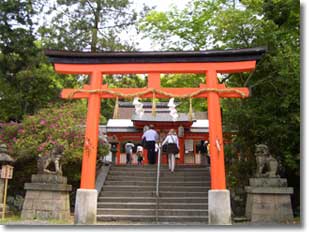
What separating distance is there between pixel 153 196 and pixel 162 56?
159 inches

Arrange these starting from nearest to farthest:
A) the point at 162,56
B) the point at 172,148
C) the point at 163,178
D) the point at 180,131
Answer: the point at 162,56 → the point at 163,178 → the point at 172,148 → the point at 180,131

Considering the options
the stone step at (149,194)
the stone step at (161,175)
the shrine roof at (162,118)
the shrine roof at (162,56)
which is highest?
the shrine roof at (162,56)

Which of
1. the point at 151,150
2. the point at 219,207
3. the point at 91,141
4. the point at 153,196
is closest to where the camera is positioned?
the point at 219,207

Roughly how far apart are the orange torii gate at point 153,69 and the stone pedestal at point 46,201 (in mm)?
1787

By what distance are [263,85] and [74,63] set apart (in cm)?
601

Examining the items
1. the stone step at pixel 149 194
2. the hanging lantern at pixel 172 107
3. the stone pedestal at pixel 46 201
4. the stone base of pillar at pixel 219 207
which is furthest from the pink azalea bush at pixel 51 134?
the stone base of pillar at pixel 219 207

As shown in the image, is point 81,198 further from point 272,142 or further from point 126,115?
point 126,115

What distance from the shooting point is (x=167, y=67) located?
970cm

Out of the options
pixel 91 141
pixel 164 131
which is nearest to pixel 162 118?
pixel 164 131

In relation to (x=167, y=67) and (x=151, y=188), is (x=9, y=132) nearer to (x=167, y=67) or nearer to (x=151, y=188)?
(x=151, y=188)

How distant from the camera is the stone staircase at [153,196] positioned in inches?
392

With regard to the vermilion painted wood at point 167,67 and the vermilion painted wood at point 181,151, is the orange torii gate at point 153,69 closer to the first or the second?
the vermilion painted wood at point 167,67

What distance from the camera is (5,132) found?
43.9 feet

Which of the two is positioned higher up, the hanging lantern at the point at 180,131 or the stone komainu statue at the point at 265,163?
the hanging lantern at the point at 180,131
